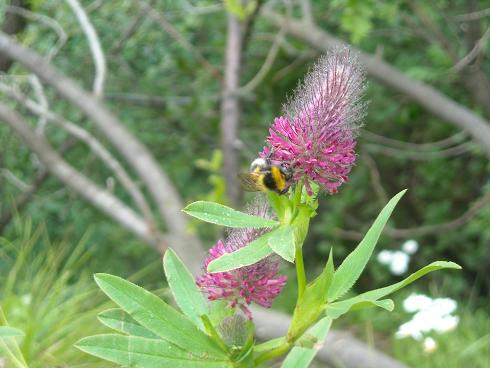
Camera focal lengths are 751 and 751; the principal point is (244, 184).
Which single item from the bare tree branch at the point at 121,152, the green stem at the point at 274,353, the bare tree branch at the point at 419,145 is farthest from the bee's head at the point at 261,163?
the bare tree branch at the point at 419,145

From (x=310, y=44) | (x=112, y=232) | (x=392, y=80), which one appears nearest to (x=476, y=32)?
(x=392, y=80)

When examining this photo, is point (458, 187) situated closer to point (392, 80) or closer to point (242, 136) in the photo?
point (242, 136)

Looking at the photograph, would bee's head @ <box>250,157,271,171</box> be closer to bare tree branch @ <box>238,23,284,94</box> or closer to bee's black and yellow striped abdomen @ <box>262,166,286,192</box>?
bee's black and yellow striped abdomen @ <box>262,166,286,192</box>

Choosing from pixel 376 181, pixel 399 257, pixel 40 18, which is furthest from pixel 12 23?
pixel 399 257

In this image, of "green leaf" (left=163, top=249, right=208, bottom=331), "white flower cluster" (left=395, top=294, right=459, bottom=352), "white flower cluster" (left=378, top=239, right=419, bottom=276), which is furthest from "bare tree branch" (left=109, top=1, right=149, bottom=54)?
"green leaf" (left=163, top=249, right=208, bottom=331)

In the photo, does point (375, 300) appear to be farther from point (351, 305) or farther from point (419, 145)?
point (419, 145)

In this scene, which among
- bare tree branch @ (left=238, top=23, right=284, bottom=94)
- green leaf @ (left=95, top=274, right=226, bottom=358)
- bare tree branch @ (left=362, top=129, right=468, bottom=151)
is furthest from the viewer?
bare tree branch @ (left=362, top=129, right=468, bottom=151)
